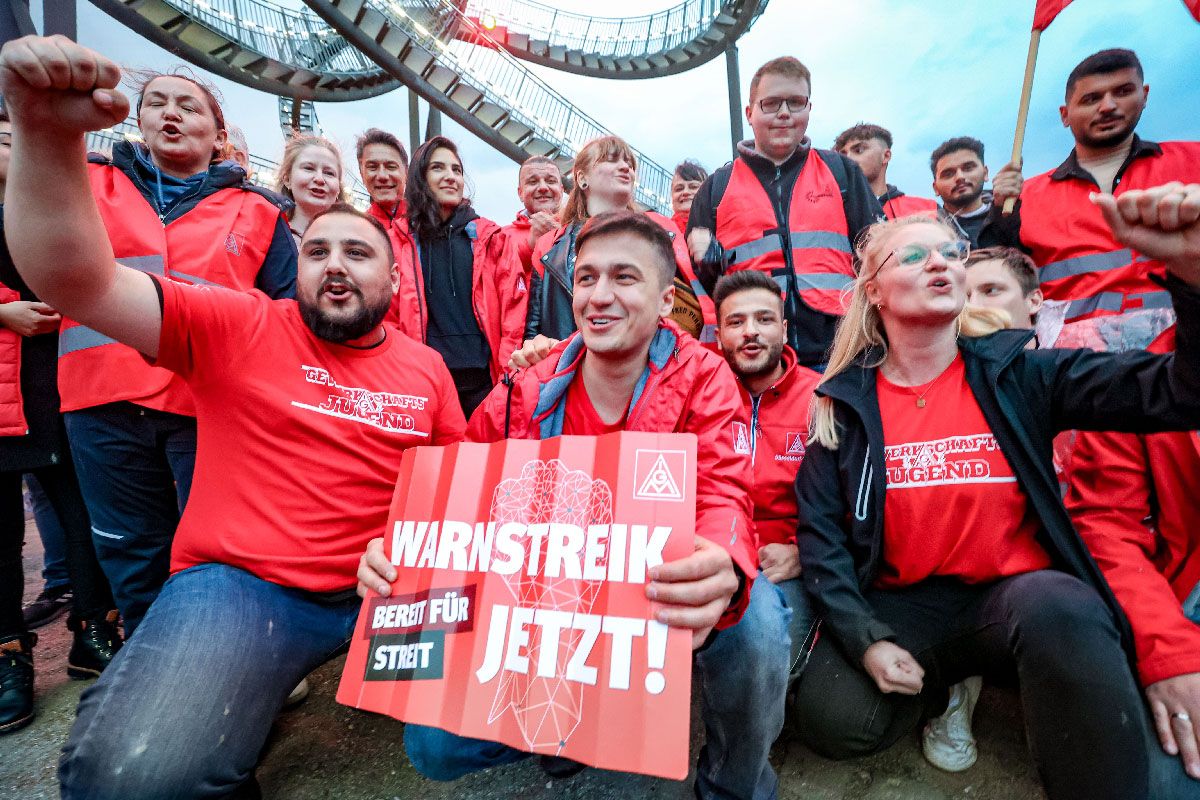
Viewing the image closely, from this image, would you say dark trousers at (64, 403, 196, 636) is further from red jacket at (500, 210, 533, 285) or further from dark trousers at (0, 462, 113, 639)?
red jacket at (500, 210, 533, 285)

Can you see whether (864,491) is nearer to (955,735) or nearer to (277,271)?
(955,735)

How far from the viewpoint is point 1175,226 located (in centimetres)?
117

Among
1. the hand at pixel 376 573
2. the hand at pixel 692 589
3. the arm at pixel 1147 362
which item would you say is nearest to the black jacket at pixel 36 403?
the hand at pixel 376 573

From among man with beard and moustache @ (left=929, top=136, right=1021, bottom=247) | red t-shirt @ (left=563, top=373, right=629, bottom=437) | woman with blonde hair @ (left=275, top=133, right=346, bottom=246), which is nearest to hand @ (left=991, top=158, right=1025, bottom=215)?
man with beard and moustache @ (left=929, top=136, right=1021, bottom=247)

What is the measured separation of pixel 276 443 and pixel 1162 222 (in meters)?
2.44

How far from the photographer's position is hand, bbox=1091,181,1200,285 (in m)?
1.13

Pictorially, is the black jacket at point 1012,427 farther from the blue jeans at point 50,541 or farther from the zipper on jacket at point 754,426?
the blue jeans at point 50,541

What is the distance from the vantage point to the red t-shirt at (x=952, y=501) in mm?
1649

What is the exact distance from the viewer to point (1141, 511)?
1.80 m

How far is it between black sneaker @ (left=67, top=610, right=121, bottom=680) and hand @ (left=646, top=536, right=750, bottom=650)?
2.63m

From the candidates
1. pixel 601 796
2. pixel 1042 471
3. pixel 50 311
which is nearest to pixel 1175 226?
pixel 1042 471

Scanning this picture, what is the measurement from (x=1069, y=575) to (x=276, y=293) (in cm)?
312

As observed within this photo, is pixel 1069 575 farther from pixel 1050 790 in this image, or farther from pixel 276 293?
pixel 276 293

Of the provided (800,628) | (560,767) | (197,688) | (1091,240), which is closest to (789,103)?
(1091,240)
